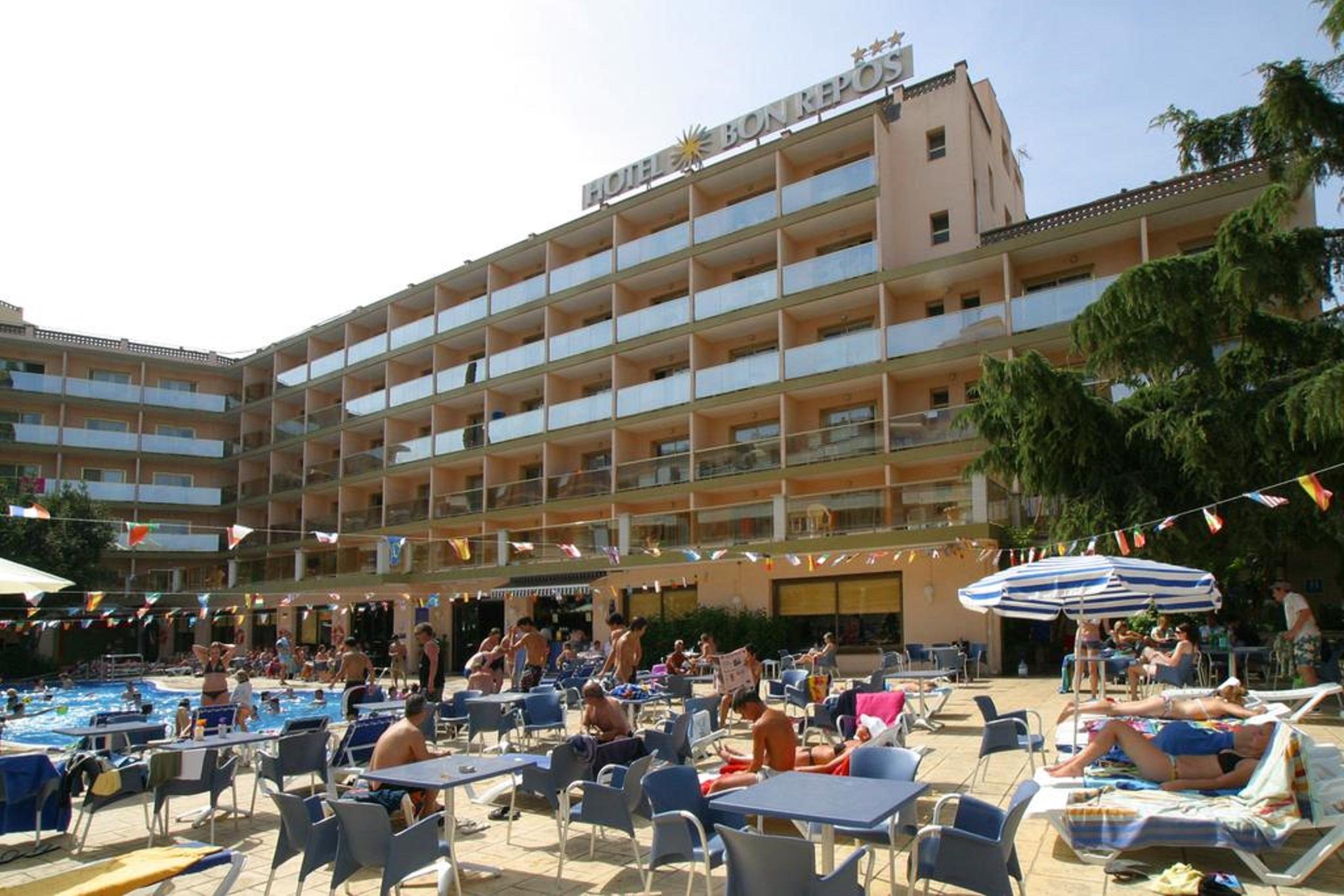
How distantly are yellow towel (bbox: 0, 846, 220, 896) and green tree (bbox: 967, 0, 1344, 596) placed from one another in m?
14.6

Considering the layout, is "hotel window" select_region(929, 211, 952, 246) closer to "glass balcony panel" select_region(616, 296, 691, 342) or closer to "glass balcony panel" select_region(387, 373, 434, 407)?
"glass balcony panel" select_region(616, 296, 691, 342)

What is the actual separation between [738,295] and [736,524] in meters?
7.29

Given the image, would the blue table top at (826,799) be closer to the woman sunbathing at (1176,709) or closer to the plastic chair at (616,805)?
the plastic chair at (616,805)

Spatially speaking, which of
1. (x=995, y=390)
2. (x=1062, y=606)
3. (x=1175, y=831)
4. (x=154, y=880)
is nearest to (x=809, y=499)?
(x=995, y=390)

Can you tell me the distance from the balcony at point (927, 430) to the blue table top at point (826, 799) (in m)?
18.1

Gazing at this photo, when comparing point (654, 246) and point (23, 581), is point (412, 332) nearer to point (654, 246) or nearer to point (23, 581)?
point (654, 246)

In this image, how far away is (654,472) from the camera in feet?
95.6

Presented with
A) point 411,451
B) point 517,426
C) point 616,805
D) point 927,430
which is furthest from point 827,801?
point 411,451

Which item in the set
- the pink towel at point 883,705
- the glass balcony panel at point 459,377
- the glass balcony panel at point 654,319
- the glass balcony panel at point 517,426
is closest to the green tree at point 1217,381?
the pink towel at point 883,705

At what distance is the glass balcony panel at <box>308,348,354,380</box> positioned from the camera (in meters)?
41.4

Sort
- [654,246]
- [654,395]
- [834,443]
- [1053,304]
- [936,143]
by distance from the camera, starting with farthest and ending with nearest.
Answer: [654,246] < [654,395] < [936,143] < [834,443] < [1053,304]

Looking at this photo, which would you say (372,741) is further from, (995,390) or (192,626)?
(192,626)

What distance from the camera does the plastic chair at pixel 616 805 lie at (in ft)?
19.9

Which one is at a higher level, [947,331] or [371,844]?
[947,331]
